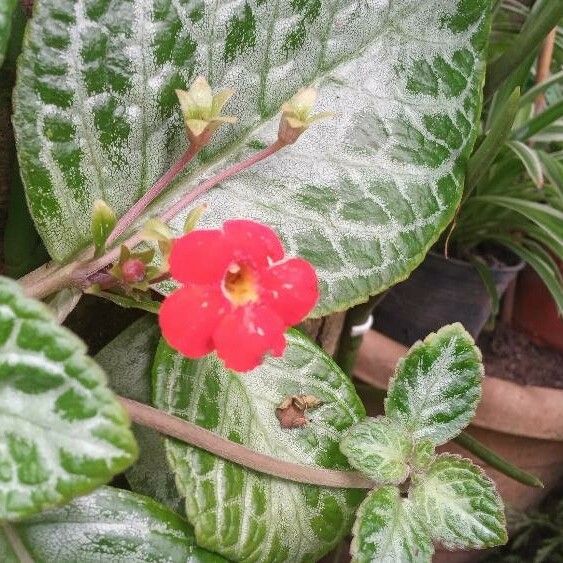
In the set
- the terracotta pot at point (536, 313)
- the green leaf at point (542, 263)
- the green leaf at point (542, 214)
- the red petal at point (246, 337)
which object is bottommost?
the terracotta pot at point (536, 313)

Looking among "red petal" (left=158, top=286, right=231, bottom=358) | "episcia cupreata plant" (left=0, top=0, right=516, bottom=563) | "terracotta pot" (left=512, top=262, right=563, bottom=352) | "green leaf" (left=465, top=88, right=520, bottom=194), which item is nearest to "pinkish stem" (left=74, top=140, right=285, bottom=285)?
"episcia cupreata plant" (left=0, top=0, right=516, bottom=563)

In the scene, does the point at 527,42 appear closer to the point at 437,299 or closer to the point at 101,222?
the point at 101,222

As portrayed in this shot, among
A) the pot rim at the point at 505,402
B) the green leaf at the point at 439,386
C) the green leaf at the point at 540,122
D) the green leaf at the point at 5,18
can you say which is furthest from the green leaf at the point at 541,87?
the green leaf at the point at 5,18

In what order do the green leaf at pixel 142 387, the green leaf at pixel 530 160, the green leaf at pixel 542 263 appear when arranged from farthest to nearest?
the green leaf at pixel 542 263
the green leaf at pixel 530 160
the green leaf at pixel 142 387

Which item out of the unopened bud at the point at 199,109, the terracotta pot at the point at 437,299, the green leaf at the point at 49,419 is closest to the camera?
the green leaf at the point at 49,419

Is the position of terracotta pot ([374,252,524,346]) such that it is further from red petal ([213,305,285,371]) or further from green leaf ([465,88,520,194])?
red petal ([213,305,285,371])

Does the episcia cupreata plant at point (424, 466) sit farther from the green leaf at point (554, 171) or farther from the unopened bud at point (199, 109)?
the green leaf at point (554, 171)

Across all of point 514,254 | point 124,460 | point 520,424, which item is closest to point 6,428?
point 124,460
